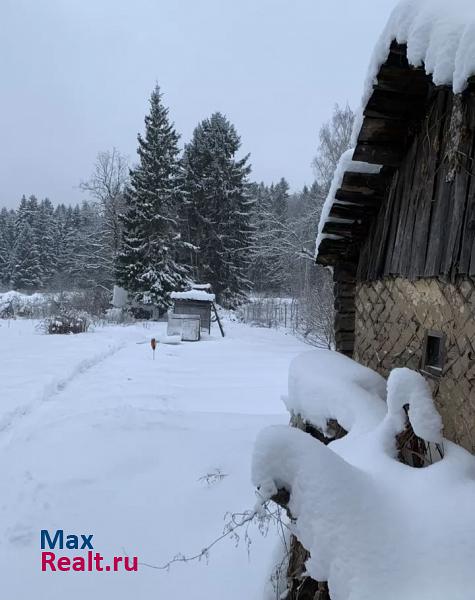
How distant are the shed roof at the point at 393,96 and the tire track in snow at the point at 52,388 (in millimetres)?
5512

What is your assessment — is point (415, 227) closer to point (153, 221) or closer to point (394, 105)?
point (394, 105)

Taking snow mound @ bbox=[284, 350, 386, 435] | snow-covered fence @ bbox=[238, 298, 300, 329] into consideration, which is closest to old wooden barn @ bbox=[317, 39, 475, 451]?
snow mound @ bbox=[284, 350, 386, 435]

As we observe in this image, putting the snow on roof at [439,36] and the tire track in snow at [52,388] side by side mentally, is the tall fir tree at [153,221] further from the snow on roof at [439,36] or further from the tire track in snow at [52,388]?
the snow on roof at [439,36]

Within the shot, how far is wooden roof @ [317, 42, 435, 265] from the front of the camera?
3.41m

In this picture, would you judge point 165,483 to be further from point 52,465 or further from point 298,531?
point 298,531

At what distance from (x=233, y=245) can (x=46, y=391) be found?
963 inches

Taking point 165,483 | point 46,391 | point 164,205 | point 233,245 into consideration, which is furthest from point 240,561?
point 233,245

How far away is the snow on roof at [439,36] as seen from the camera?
98.3 inches

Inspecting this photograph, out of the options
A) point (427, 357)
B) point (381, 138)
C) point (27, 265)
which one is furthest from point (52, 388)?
point (27, 265)

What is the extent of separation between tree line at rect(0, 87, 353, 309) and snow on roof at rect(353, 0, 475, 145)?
16311mm

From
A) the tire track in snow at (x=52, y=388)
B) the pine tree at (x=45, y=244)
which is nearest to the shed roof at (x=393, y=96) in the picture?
the tire track in snow at (x=52, y=388)

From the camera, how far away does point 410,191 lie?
152 inches

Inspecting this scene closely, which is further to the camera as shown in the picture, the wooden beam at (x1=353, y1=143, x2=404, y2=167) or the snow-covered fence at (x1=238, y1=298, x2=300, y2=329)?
the snow-covered fence at (x1=238, y1=298, x2=300, y2=329)

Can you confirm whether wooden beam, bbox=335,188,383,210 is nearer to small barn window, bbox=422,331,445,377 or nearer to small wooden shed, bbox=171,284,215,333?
small barn window, bbox=422,331,445,377
